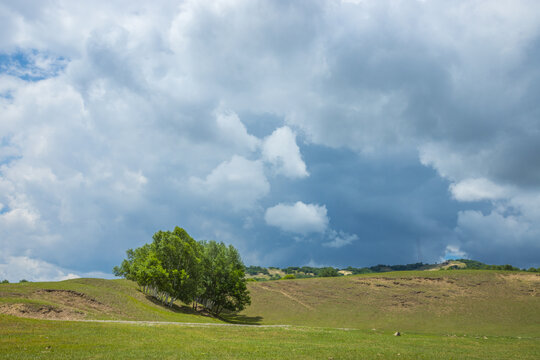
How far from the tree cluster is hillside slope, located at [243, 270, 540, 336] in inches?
468

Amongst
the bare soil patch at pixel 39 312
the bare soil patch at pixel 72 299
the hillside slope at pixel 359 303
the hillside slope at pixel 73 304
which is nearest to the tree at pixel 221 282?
the hillside slope at pixel 359 303

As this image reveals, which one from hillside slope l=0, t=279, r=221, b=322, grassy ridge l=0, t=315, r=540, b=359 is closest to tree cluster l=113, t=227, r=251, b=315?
hillside slope l=0, t=279, r=221, b=322

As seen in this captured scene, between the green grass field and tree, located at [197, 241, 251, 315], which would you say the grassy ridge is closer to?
the green grass field

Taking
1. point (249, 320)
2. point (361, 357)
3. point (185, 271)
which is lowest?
point (249, 320)

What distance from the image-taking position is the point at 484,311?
299 feet

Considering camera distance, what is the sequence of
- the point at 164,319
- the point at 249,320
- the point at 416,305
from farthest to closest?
the point at 416,305
the point at 249,320
the point at 164,319

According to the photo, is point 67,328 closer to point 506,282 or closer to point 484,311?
point 484,311

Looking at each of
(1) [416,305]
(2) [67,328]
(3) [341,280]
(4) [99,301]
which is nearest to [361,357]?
(2) [67,328]

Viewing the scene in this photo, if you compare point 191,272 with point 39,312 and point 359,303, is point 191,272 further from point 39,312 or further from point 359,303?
point 359,303

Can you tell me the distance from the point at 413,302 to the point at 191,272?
67837mm

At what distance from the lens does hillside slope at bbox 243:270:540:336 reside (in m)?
81.0

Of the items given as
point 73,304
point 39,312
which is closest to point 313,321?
point 73,304

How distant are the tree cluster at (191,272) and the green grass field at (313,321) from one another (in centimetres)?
388

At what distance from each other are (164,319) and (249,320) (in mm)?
33280
